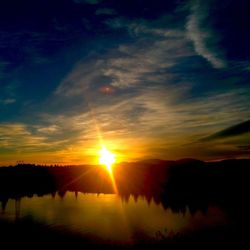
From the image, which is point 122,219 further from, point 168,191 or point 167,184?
point 167,184

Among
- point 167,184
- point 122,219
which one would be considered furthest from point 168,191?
point 122,219

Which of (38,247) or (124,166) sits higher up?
(124,166)

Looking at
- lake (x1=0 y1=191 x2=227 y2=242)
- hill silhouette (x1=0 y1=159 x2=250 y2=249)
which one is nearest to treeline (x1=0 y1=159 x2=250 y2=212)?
hill silhouette (x1=0 y1=159 x2=250 y2=249)

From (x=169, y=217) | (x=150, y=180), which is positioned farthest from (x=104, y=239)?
(x=150, y=180)

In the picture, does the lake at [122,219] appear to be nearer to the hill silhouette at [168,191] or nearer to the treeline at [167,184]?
the hill silhouette at [168,191]

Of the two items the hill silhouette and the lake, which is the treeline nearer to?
the hill silhouette

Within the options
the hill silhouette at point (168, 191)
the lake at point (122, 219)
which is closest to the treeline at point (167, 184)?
the hill silhouette at point (168, 191)

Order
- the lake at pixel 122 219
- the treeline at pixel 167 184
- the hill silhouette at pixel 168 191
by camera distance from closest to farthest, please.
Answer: the hill silhouette at pixel 168 191 → the lake at pixel 122 219 → the treeline at pixel 167 184

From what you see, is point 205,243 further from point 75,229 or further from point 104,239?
point 75,229
